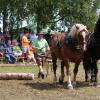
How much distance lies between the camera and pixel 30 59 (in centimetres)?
2198

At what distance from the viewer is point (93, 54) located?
40.4 feet

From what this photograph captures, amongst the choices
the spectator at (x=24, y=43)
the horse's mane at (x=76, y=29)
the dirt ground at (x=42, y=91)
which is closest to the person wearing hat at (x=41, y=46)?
the dirt ground at (x=42, y=91)

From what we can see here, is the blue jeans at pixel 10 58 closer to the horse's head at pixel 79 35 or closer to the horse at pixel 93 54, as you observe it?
the horse at pixel 93 54

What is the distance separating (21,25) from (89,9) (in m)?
5.31

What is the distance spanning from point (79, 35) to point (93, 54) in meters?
1.09

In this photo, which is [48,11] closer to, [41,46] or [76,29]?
[41,46]

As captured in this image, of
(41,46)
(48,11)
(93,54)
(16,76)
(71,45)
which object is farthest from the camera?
(48,11)

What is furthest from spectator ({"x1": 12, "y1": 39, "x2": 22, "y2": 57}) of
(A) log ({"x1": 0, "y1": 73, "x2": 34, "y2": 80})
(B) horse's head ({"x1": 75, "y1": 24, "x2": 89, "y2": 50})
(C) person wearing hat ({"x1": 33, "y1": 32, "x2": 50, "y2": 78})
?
(B) horse's head ({"x1": 75, "y1": 24, "x2": 89, "y2": 50})

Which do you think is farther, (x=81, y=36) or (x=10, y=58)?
(x=10, y=58)

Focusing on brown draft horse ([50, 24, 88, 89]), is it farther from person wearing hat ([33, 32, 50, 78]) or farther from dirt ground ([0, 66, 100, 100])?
person wearing hat ([33, 32, 50, 78])

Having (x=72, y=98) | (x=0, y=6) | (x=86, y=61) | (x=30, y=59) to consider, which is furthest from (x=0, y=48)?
(x=72, y=98)

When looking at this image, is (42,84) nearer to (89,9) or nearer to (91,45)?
(91,45)

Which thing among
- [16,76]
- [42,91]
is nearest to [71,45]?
[42,91]

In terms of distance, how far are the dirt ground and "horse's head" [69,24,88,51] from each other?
122cm
